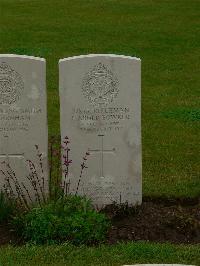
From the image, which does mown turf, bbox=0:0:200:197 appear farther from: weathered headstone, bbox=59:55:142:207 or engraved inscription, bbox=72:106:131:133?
engraved inscription, bbox=72:106:131:133

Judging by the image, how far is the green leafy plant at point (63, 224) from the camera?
6594 mm

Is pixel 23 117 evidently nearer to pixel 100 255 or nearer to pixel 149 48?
pixel 100 255

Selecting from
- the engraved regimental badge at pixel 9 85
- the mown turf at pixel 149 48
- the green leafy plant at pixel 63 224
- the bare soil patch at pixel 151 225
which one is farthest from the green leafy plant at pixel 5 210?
the mown turf at pixel 149 48

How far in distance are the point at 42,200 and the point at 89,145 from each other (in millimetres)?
684

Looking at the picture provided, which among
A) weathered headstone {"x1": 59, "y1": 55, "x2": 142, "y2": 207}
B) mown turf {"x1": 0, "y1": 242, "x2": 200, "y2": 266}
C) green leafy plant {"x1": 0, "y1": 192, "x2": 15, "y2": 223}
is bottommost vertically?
mown turf {"x1": 0, "y1": 242, "x2": 200, "y2": 266}

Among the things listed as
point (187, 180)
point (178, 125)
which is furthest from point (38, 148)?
point (178, 125)

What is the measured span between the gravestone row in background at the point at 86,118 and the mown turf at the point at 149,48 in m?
0.67

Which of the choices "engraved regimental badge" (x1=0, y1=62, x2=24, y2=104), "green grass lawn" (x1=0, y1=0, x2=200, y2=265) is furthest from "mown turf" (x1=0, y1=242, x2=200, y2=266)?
"engraved regimental badge" (x1=0, y1=62, x2=24, y2=104)

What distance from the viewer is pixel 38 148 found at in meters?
7.39

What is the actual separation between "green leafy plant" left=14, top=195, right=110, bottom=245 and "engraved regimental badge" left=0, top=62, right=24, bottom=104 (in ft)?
3.63

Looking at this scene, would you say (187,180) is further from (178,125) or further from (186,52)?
(186,52)

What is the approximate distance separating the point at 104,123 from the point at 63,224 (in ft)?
3.99

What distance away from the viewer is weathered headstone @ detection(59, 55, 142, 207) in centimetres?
729

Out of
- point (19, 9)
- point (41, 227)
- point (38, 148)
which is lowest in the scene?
point (41, 227)
